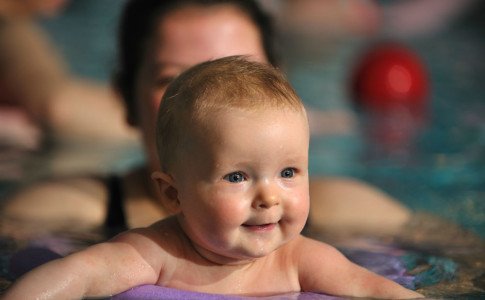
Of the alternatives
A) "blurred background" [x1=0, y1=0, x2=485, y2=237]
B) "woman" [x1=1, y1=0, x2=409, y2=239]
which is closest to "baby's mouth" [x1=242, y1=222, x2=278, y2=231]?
"woman" [x1=1, y1=0, x2=409, y2=239]

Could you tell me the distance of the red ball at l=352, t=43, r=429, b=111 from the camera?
220 inches

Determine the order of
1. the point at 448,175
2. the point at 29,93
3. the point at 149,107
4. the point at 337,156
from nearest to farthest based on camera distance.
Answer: the point at 149,107
the point at 448,175
the point at 337,156
the point at 29,93

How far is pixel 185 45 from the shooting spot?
322 centimetres

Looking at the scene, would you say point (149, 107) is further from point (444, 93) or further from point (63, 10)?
point (63, 10)

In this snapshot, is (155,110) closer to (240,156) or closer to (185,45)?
(185,45)

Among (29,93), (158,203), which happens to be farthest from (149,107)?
(29,93)

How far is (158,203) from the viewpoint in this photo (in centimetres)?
329

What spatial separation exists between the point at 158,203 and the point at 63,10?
5248 mm

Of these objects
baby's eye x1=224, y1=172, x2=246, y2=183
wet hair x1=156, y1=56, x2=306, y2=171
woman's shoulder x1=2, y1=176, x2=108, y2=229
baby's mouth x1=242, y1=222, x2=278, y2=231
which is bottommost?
woman's shoulder x1=2, y1=176, x2=108, y2=229

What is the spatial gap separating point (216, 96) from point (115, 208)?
128cm

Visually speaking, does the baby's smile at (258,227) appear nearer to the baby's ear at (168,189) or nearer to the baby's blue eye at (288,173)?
the baby's blue eye at (288,173)

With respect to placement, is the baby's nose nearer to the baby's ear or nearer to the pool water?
the baby's ear

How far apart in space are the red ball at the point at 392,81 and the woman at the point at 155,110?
1.98 m

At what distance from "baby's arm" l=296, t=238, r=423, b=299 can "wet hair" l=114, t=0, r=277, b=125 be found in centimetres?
120
